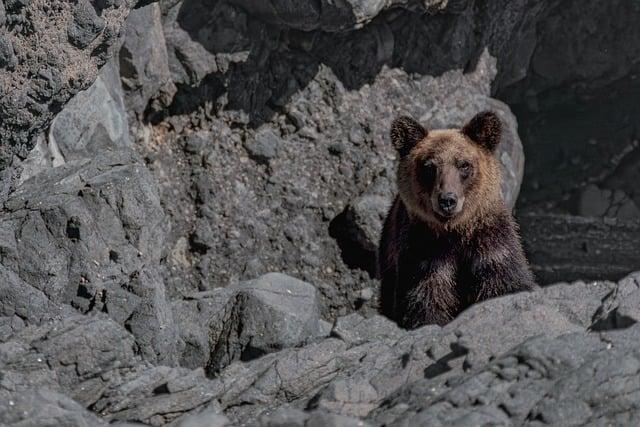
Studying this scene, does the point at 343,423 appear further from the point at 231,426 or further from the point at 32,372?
the point at 32,372

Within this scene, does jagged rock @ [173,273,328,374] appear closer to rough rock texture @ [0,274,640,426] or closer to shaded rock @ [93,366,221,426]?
rough rock texture @ [0,274,640,426]

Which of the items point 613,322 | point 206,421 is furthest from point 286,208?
point 206,421

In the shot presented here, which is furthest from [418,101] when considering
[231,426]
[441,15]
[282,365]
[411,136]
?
[231,426]

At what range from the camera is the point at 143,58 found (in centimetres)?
957

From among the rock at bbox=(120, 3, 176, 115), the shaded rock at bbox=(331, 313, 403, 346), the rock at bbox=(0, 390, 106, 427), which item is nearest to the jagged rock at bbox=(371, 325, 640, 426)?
the rock at bbox=(0, 390, 106, 427)

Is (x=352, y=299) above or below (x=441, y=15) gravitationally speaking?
below

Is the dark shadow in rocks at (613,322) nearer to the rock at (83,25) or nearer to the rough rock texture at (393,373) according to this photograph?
the rough rock texture at (393,373)

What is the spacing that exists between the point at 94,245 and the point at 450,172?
212 cm

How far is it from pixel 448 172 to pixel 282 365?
1.95 meters

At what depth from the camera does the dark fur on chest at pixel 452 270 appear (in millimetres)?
7527

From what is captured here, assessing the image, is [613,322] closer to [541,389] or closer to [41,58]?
[541,389]

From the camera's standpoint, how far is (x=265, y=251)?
10.4m

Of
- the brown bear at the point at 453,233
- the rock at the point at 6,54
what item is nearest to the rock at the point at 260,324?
the brown bear at the point at 453,233

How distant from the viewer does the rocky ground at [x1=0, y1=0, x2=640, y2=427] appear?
18.1 ft
